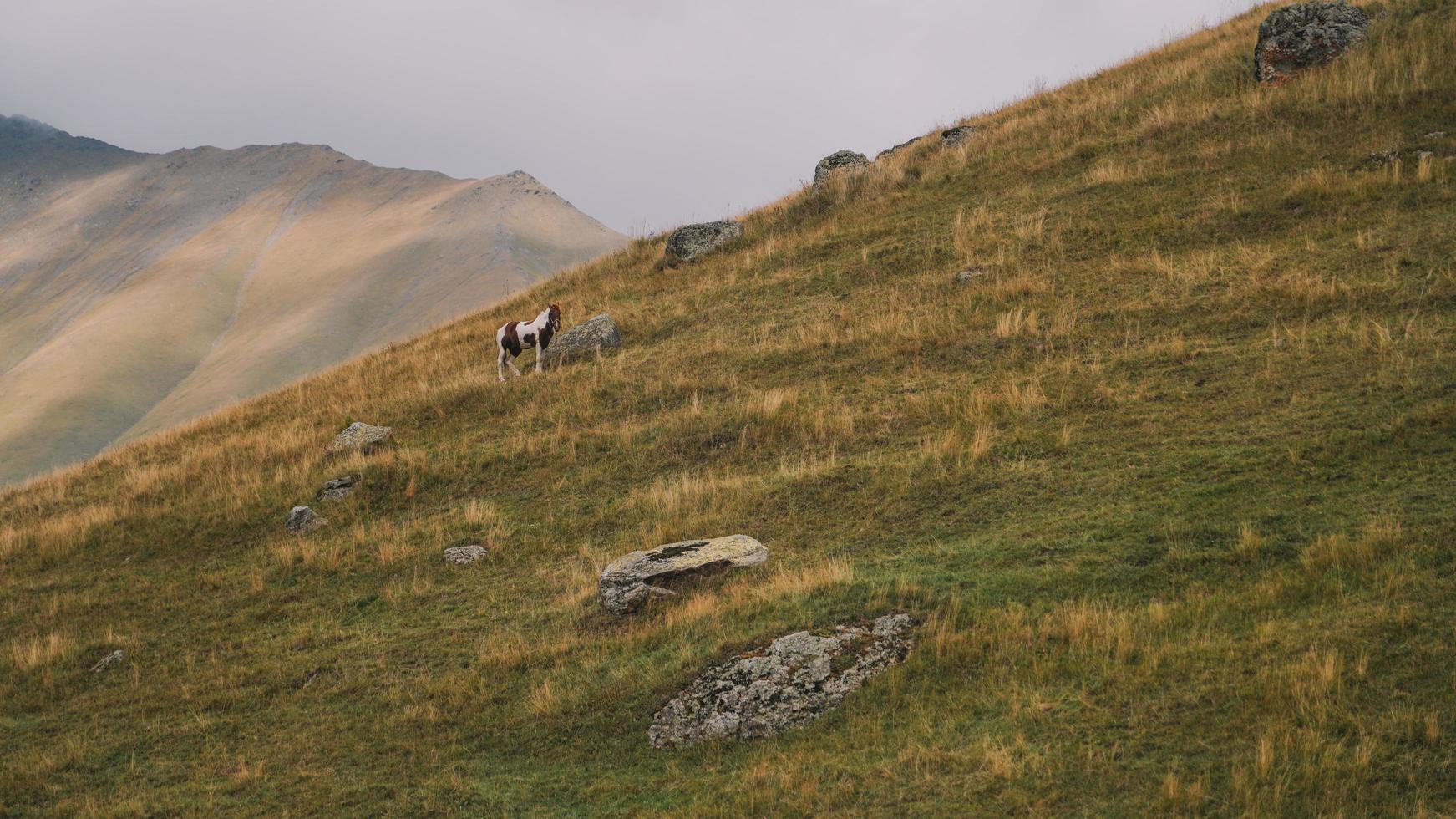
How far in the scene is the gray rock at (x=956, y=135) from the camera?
98.3ft

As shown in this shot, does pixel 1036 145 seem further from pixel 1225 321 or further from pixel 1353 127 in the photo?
pixel 1225 321

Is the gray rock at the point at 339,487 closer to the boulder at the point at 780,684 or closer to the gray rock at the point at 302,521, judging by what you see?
the gray rock at the point at 302,521

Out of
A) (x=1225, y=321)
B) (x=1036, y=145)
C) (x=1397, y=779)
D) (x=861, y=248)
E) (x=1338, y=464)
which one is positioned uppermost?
(x=1036, y=145)

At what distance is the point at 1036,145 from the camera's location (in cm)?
2723

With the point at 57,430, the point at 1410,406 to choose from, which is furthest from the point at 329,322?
the point at 1410,406

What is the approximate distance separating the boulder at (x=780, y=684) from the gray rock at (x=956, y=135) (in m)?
23.7

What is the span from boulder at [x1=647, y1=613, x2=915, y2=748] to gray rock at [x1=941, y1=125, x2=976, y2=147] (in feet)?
77.8

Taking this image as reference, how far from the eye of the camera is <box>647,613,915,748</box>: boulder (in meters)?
8.35

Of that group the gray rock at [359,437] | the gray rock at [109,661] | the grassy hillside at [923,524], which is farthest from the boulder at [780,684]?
the gray rock at [359,437]

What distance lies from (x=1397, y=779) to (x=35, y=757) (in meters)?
12.1

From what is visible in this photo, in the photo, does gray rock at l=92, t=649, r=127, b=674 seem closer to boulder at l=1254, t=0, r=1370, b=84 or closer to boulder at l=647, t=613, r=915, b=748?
boulder at l=647, t=613, r=915, b=748

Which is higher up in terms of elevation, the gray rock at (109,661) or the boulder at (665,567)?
the boulder at (665,567)

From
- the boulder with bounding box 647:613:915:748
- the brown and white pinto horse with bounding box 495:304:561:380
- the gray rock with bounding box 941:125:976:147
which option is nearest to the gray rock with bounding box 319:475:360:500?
the brown and white pinto horse with bounding box 495:304:561:380

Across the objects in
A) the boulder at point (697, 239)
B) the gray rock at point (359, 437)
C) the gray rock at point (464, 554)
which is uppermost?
the boulder at point (697, 239)
